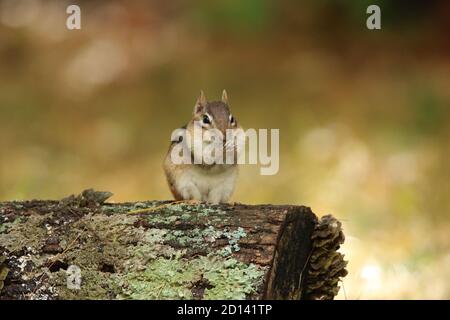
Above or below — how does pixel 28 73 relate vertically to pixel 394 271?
above

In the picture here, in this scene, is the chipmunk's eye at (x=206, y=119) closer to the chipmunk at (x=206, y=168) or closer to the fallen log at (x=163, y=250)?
the chipmunk at (x=206, y=168)

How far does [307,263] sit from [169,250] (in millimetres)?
680

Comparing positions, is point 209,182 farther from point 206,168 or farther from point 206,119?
point 206,119

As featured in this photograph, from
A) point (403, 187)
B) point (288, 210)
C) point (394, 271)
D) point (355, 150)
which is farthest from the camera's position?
point (355, 150)

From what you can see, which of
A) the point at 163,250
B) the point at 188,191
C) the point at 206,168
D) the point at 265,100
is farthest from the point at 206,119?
the point at 265,100

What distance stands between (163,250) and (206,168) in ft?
3.63

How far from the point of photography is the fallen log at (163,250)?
3443 millimetres

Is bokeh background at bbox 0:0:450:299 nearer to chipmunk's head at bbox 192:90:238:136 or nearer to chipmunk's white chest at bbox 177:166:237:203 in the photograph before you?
chipmunk's white chest at bbox 177:166:237:203

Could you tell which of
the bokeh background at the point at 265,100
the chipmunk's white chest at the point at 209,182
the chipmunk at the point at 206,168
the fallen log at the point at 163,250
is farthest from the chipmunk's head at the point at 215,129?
the bokeh background at the point at 265,100

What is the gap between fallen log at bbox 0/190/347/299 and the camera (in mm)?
3443

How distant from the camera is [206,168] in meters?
4.61

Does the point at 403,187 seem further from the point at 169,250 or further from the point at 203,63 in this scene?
the point at 169,250

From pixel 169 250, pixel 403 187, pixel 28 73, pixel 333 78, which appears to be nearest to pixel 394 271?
pixel 403 187

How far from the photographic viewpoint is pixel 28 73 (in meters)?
8.92
